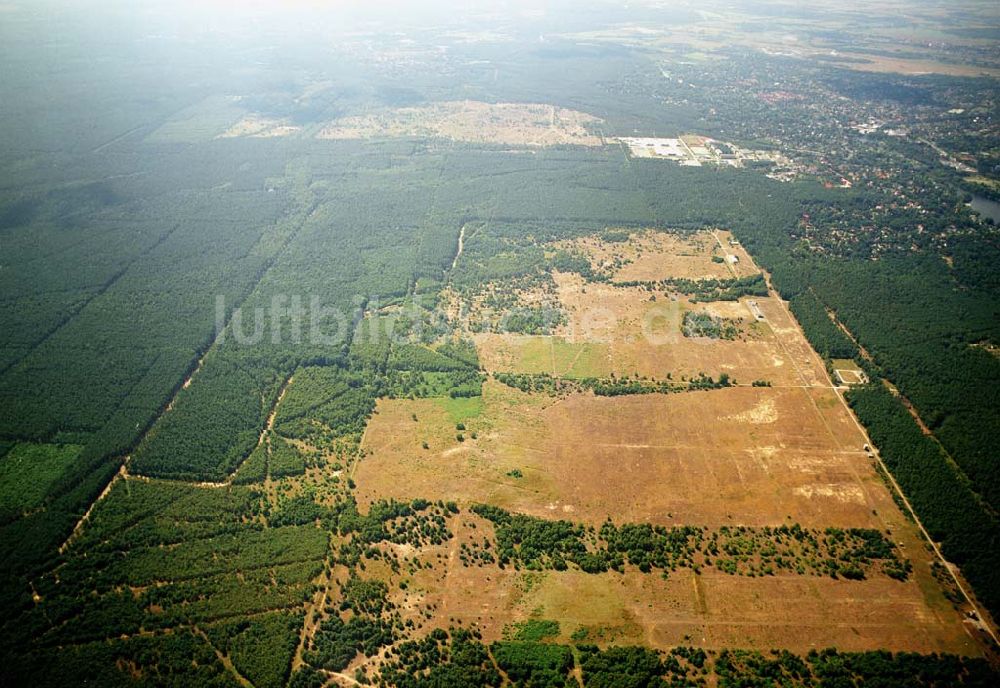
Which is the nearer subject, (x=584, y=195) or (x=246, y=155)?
(x=584, y=195)

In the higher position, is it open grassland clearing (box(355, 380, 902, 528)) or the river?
the river

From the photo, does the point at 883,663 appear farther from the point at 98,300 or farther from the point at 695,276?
the point at 98,300

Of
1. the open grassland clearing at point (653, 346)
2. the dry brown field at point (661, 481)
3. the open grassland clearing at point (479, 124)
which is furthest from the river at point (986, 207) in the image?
the open grassland clearing at point (479, 124)

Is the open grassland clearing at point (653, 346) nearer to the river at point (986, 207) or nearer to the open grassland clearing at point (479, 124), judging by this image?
the river at point (986, 207)

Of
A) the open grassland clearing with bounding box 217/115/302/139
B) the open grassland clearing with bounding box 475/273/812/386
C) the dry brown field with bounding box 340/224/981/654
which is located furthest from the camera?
the open grassland clearing with bounding box 217/115/302/139

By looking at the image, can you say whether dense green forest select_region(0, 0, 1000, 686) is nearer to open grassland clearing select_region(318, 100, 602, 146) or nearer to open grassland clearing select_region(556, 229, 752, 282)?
open grassland clearing select_region(556, 229, 752, 282)

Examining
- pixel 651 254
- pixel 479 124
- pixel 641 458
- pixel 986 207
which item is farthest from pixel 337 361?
pixel 986 207

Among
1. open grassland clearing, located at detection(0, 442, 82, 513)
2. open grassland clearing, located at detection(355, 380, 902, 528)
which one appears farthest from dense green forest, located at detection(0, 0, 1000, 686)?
open grassland clearing, located at detection(355, 380, 902, 528)

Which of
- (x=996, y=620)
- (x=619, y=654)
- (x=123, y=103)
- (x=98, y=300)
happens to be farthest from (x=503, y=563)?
(x=123, y=103)
